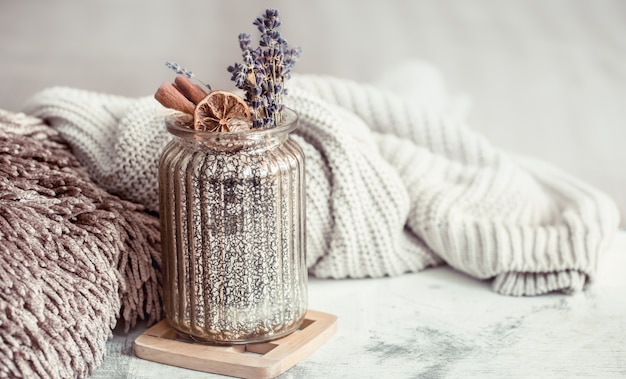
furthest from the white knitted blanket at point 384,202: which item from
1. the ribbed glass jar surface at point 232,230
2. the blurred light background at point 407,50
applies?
the blurred light background at point 407,50

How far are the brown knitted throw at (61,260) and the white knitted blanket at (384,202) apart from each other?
0.06 m

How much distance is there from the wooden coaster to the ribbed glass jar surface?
1 centimetres

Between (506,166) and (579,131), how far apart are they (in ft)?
0.93

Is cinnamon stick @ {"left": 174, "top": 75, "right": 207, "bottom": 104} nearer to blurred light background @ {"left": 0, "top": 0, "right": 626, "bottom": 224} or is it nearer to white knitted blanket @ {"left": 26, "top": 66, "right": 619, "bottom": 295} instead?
white knitted blanket @ {"left": 26, "top": 66, "right": 619, "bottom": 295}

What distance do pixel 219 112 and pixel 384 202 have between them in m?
0.30

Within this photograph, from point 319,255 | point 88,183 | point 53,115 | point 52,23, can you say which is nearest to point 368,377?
point 319,255

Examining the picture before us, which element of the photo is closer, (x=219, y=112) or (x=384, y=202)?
(x=219, y=112)

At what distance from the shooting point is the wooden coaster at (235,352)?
0.82 m

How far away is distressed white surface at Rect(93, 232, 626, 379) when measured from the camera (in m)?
0.85

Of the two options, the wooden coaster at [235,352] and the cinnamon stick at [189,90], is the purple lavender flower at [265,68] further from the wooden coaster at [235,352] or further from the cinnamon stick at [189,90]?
the wooden coaster at [235,352]

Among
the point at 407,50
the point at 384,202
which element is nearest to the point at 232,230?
the point at 384,202

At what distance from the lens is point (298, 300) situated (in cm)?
88

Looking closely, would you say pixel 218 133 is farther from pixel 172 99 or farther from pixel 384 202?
pixel 384 202

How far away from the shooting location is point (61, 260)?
2.65ft
